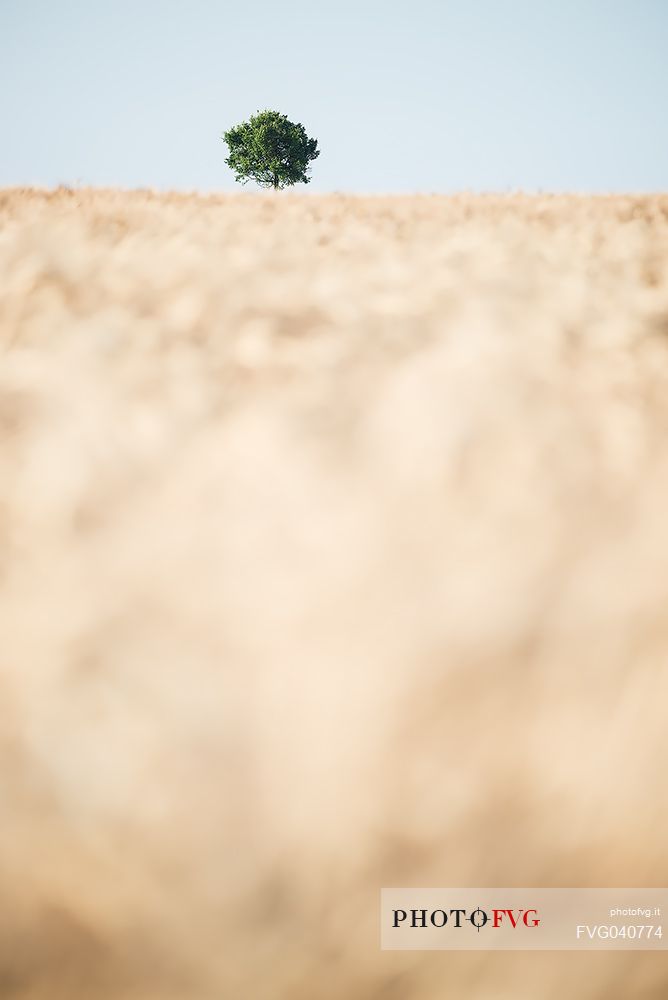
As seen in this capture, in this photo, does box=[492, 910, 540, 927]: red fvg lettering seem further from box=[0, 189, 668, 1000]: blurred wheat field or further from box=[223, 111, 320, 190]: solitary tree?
box=[223, 111, 320, 190]: solitary tree

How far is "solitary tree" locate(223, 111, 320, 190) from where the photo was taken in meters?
15.5

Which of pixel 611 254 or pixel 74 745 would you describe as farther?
pixel 611 254

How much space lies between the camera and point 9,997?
39 centimetres

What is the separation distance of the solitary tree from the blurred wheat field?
17.4 meters

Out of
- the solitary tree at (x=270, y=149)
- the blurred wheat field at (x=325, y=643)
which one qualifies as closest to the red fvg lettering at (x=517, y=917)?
the blurred wheat field at (x=325, y=643)

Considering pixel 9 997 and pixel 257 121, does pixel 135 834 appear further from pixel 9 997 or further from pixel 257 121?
pixel 257 121

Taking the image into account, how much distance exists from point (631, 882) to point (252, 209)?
2.51 ft

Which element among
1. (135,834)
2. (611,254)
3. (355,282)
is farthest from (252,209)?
(135,834)

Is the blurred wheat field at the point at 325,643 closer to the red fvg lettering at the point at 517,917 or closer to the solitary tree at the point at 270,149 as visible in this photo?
the red fvg lettering at the point at 517,917

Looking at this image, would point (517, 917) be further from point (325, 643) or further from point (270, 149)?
point (270, 149)

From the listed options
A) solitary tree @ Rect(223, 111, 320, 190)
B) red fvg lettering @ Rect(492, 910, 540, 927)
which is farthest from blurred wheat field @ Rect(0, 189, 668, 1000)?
solitary tree @ Rect(223, 111, 320, 190)

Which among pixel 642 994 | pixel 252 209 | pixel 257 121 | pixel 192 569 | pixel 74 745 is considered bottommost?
pixel 642 994

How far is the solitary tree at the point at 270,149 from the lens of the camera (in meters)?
15.5

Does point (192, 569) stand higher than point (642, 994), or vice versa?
point (192, 569)
